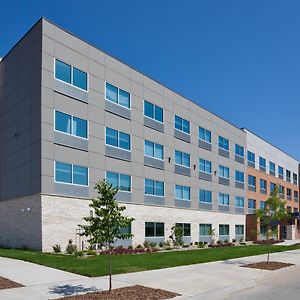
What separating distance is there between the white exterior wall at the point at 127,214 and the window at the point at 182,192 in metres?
1.28

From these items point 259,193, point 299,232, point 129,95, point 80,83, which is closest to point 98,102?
point 80,83

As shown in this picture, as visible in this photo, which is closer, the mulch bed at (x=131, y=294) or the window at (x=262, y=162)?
the mulch bed at (x=131, y=294)

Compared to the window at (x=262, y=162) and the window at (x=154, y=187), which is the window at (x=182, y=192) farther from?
the window at (x=262, y=162)

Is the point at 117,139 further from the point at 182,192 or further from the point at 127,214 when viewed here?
the point at 182,192

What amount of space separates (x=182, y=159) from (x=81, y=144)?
14573 mm

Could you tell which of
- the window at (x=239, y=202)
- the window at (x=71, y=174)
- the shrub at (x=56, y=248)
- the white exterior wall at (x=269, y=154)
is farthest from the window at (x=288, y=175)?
the shrub at (x=56, y=248)

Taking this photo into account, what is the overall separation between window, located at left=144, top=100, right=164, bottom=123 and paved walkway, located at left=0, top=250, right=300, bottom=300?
2022cm

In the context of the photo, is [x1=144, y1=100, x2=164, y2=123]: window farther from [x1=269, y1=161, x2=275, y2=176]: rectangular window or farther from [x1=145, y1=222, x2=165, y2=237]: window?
[x1=269, y1=161, x2=275, y2=176]: rectangular window

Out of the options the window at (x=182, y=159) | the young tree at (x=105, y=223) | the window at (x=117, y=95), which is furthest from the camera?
the window at (x=182, y=159)

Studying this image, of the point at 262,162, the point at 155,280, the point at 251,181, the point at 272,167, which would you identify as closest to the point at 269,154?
the point at 272,167

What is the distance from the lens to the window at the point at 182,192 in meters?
40.9

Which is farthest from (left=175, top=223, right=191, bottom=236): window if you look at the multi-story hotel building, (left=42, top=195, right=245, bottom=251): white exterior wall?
(left=42, top=195, right=245, bottom=251): white exterior wall

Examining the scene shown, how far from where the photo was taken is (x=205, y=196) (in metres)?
45.8

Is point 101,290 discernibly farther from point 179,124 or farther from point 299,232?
point 299,232
